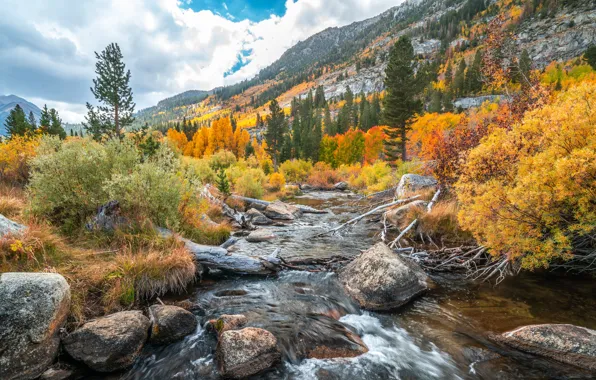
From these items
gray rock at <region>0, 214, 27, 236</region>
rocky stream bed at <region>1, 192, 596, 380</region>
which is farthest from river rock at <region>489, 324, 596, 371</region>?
gray rock at <region>0, 214, 27, 236</region>

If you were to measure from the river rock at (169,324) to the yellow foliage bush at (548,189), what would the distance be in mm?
7564

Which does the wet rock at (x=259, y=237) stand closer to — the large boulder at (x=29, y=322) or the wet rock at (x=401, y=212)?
the wet rock at (x=401, y=212)

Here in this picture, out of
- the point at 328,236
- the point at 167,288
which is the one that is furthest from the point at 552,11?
the point at 167,288

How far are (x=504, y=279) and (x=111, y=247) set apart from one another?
11.7 m

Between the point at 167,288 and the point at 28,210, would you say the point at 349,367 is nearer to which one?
the point at 167,288

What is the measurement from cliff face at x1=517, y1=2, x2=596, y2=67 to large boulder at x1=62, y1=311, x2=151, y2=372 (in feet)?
421

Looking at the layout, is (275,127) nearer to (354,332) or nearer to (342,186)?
(342,186)

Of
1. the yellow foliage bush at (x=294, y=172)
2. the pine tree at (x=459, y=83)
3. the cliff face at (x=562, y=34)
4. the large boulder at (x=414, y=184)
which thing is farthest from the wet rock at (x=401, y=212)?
the cliff face at (x=562, y=34)

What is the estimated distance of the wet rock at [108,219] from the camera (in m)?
7.88

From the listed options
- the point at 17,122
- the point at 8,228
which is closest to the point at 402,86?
the point at 8,228

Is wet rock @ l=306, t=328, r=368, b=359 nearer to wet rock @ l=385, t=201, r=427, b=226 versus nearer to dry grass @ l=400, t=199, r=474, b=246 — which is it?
dry grass @ l=400, t=199, r=474, b=246

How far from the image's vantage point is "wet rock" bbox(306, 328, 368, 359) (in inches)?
200

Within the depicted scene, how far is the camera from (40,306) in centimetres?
412

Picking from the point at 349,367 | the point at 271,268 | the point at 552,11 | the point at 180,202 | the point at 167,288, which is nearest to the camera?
the point at 349,367
